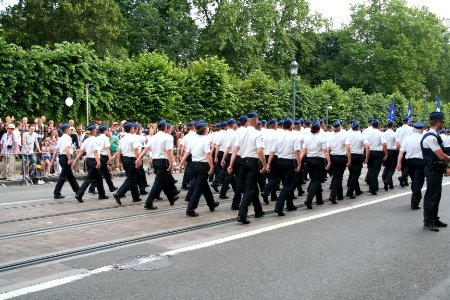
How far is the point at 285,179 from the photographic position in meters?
10.5

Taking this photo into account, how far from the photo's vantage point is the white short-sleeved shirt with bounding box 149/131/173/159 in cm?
1128

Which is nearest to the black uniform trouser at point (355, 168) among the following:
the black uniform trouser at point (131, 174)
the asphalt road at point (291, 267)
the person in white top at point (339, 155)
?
the person in white top at point (339, 155)

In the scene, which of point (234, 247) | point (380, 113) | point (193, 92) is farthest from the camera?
point (380, 113)

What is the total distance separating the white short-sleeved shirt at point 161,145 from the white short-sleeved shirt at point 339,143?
13.6 ft

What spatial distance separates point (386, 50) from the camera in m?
57.8

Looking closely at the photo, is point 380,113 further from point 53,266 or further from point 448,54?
point 53,266

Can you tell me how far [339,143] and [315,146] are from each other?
1.43m

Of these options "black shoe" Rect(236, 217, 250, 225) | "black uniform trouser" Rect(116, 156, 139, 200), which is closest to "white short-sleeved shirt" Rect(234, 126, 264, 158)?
"black shoe" Rect(236, 217, 250, 225)

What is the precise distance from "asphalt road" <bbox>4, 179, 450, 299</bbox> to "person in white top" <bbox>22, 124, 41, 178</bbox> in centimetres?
1080

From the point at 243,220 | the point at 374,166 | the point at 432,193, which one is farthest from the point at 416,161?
the point at 374,166

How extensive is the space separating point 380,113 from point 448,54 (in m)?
31.0

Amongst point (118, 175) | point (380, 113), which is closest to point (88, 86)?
point (118, 175)

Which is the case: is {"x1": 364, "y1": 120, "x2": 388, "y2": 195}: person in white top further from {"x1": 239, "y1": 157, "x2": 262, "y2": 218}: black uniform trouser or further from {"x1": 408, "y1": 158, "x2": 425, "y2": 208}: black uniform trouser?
{"x1": 239, "y1": 157, "x2": 262, "y2": 218}: black uniform trouser

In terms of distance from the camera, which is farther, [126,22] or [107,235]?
[126,22]
